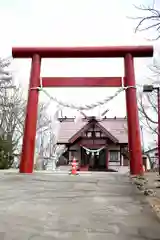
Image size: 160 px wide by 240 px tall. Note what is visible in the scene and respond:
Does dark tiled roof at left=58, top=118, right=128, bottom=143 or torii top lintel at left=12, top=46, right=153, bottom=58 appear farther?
dark tiled roof at left=58, top=118, right=128, bottom=143

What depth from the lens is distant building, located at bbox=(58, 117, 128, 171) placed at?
33.8 m

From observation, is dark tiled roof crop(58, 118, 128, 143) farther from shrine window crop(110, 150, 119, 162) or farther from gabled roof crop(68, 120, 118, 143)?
shrine window crop(110, 150, 119, 162)

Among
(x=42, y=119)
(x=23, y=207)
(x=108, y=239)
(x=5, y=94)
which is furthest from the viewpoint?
(x=42, y=119)

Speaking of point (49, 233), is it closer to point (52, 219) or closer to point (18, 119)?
point (52, 219)

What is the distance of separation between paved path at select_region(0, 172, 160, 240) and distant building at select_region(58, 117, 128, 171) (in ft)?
82.7

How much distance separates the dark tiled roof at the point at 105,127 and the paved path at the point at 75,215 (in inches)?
1017

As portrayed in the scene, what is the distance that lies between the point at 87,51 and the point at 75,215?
11173 mm

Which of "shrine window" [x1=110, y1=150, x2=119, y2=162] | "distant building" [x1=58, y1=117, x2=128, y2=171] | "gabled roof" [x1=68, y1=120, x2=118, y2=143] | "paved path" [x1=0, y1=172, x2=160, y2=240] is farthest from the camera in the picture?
"shrine window" [x1=110, y1=150, x2=119, y2=162]

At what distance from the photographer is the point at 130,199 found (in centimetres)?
718

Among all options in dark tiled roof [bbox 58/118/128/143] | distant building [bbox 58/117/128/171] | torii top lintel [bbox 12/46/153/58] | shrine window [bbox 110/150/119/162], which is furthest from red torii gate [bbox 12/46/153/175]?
shrine window [bbox 110/150/119/162]

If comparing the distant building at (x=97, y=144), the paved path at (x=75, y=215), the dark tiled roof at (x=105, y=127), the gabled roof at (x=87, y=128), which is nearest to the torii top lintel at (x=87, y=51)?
the paved path at (x=75, y=215)

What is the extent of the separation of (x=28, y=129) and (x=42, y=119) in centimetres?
2705

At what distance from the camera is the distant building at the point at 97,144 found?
33812 mm
